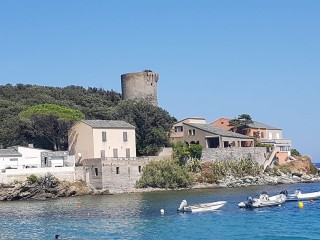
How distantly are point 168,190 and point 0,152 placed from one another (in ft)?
61.8

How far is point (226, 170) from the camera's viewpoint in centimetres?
7325

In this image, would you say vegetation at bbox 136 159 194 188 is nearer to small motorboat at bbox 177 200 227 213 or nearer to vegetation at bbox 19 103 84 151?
vegetation at bbox 19 103 84 151

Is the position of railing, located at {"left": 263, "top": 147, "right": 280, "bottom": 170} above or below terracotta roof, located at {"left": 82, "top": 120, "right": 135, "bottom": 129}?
below

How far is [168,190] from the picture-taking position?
66688 mm

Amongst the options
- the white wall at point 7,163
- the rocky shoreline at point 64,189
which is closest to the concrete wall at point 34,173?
the rocky shoreline at point 64,189

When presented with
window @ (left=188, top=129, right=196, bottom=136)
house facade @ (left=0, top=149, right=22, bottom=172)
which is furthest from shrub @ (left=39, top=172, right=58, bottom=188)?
window @ (left=188, top=129, right=196, bottom=136)

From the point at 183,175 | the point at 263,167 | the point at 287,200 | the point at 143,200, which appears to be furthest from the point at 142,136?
the point at 287,200

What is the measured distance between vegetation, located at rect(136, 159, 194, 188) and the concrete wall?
7766 millimetres

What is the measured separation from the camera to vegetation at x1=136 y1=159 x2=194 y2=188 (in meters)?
67.1

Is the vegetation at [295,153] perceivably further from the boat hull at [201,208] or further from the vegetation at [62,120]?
the boat hull at [201,208]

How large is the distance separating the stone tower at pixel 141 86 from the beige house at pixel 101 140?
21136mm

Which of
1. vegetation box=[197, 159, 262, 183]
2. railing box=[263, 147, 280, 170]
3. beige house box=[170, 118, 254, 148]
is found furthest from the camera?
beige house box=[170, 118, 254, 148]

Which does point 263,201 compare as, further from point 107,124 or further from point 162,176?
point 107,124

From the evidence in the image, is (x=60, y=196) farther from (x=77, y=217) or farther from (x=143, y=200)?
(x=77, y=217)
